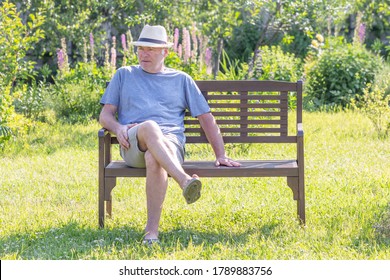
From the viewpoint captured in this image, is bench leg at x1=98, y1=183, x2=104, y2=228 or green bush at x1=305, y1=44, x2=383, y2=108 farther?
green bush at x1=305, y1=44, x2=383, y2=108

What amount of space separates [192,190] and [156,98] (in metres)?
0.82

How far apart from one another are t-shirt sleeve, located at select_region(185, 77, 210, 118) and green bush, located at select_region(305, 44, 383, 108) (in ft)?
17.1

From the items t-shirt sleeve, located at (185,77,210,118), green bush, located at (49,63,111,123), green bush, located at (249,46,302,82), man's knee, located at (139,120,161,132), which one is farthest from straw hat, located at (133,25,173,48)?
green bush, located at (249,46,302,82)

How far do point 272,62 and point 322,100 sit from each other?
2.65ft

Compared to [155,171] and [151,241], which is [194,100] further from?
[151,241]

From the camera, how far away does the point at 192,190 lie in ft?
15.5

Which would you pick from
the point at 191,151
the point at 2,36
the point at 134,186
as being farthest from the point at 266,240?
the point at 2,36

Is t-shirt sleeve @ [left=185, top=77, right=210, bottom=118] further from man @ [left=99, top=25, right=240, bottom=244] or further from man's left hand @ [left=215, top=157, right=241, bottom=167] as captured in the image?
man's left hand @ [left=215, top=157, right=241, bottom=167]

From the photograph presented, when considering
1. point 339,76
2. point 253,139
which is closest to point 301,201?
point 253,139

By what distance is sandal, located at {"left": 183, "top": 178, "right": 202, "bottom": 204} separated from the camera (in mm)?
4711

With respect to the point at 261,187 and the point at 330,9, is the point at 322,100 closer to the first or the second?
the point at 330,9

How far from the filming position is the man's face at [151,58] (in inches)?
209

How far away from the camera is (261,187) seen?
6277 mm

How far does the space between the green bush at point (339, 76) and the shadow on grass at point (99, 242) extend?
5658mm
